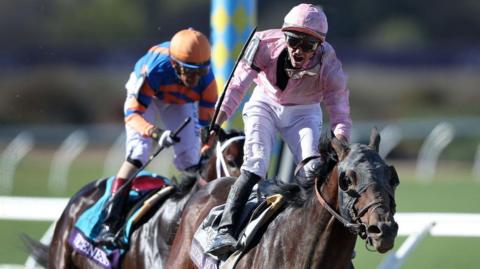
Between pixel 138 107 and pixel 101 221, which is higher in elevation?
pixel 138 107

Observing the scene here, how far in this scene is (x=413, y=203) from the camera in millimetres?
13984

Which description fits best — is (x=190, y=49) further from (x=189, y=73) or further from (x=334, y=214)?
(x=334, y=214)

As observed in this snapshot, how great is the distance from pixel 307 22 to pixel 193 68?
1851mm

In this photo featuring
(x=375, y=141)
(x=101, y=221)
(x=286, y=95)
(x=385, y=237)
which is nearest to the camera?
(x=385, y=237)

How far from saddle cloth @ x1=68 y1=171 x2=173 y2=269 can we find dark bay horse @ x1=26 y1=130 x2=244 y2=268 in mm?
63

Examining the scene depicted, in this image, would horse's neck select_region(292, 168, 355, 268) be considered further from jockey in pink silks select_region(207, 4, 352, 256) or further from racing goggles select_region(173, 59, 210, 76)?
racing goggles select_region(173, 59, 210, 76)

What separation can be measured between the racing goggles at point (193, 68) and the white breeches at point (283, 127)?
1201mm

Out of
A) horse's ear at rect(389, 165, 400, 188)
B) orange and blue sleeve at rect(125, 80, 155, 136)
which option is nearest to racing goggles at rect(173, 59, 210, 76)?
orange and blue sleeve at rect(125, 80, 155, 136)

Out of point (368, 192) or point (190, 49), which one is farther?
point (190, 49)

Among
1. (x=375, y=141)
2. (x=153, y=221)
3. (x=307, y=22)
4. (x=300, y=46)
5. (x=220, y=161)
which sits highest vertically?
(x=307, y=22)

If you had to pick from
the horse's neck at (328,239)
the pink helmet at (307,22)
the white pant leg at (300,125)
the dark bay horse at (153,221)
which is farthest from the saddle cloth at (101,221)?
the horse's neck at (328,239)

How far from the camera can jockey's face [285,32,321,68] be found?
5441 millimetres

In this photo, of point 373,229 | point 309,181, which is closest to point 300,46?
point 309,181

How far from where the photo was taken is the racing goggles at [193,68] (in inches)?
279
